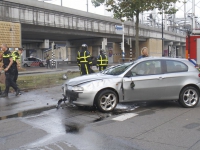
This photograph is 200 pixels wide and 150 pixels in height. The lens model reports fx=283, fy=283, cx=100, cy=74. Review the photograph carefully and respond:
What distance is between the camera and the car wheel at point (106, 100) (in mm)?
7403

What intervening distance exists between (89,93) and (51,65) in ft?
93.1

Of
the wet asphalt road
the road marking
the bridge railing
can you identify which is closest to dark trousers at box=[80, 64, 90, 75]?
the wet asphalt road

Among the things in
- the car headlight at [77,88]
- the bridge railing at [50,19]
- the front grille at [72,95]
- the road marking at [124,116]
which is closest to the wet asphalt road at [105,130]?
the road marking at [124,116]

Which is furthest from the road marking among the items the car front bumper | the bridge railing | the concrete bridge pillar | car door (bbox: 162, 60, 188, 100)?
the concrete bridge pillar

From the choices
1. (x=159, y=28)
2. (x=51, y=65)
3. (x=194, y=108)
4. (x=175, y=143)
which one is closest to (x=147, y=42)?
(x=159, y=28)

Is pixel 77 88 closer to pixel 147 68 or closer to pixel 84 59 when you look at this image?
pixel 147 68

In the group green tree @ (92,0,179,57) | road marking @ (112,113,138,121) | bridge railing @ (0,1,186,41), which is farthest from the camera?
bridge railing @ (0,1,186,41)

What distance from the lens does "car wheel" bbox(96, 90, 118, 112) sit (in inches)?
291

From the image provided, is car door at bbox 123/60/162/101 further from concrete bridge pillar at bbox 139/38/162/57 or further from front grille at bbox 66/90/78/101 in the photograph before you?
concrete bridge pillar at bbox 139/38/162/57

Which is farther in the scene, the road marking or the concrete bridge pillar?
the concrete bridge pillar

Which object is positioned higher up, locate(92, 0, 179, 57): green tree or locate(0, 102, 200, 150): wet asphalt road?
locate(92, 0, 179, 57): green tree

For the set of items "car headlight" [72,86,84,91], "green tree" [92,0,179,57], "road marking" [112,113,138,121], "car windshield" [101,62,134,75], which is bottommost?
"road marking" [112,113,138,121]

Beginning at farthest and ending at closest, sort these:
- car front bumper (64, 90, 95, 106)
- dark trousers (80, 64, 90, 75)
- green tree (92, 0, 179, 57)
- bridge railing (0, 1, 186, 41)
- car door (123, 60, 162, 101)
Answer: bridge railing (0, 1, 186, 41)
green tree (92, 0, 179, 57)
dark trousers (80, 64, 90, 75)
car door (123, 60, 162, 101)
car front bumper (64, 90, 95, 106)

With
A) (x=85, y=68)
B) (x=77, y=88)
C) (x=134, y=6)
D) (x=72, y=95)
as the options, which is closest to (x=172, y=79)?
(x=77, y=88)
